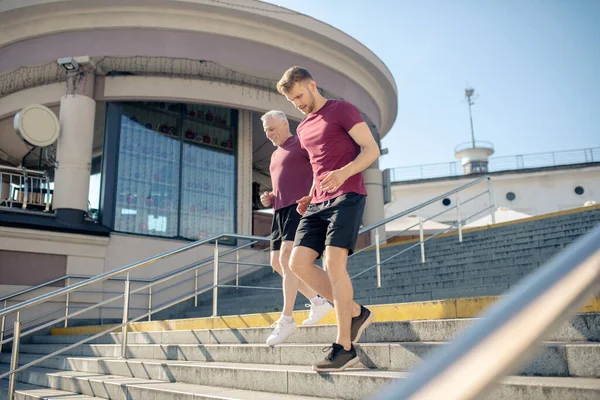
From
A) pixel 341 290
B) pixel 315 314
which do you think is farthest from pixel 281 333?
pixel 341 290

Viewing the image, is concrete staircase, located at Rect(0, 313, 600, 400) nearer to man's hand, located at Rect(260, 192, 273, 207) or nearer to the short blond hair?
man's hand, located at Rect(260, 192, 273, 207)

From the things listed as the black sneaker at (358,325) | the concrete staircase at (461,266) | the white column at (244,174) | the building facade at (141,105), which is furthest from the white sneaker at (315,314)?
the white column at (244,174)

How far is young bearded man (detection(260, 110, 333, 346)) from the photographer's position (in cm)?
385

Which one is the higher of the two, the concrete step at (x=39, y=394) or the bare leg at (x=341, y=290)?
the bare leg at (x=341, y=290)

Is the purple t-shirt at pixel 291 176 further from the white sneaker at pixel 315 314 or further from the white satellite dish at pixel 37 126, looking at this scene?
the white satellite dish at pixel 37 126

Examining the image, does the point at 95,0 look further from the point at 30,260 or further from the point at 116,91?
the point at 30,260

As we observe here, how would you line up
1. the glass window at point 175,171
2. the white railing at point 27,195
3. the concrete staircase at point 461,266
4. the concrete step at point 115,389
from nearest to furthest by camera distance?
the concrete step at point 115,389 → the concrete staircase at point 461,266 → the white railing at point 27,195 → the glass window at point 175,171

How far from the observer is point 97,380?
4.43 meters

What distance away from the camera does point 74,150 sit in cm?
1005

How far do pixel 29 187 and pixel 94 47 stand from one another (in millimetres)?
3044

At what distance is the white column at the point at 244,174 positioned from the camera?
11.9 meters

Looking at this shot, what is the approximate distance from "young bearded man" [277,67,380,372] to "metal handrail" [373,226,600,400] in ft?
6.83

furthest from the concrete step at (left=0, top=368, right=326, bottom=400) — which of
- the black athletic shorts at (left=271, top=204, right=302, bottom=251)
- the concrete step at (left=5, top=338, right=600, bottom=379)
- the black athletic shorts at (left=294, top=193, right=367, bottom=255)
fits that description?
the black athletic shorts at (left=271, top=204, right=302, bottom=251)

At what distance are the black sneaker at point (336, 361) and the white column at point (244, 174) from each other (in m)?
8.82
